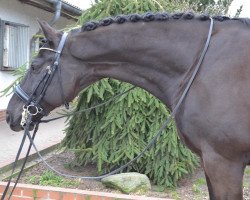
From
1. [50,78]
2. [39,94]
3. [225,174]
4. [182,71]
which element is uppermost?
[182,71]

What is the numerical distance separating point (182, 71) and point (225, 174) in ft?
2.33

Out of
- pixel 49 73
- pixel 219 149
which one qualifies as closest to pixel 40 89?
pixel 49 73

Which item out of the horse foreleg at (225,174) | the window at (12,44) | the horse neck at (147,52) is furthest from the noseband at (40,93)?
the window at (12,44)

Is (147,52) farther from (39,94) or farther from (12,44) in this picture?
(12,44)

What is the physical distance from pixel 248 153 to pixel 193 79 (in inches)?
21.7

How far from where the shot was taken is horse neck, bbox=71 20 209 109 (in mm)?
2869

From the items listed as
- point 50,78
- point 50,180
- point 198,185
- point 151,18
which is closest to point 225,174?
point 151,18

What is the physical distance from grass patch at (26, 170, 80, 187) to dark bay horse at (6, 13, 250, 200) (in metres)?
2.49

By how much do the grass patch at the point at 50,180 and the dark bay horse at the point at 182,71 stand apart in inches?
98.2

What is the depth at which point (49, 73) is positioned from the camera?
2.95 m

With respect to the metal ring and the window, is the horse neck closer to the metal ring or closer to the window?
the metal ring

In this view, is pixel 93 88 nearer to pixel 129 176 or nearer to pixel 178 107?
pixel 129 176

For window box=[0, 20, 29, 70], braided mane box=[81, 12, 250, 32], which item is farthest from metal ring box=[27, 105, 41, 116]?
window box=[0, 20, 29, 70]

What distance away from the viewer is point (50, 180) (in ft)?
18.1
